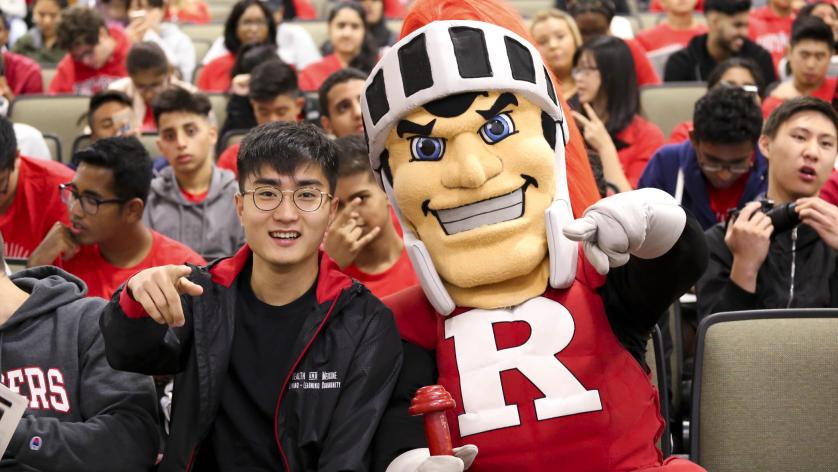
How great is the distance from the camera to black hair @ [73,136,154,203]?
130 inches

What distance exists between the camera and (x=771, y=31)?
6902mm

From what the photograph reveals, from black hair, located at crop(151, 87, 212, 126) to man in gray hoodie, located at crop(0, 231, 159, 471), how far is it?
1.99 m

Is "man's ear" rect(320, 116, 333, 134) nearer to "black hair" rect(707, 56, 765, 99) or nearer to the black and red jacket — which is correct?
"black hair" rect(707, 56, 765, 99)

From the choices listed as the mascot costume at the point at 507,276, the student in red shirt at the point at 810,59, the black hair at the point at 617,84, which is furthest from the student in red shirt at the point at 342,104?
the mascot costume at the point at 507,276

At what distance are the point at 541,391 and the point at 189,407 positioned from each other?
675 mm

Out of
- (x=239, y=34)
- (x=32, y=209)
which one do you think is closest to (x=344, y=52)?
(x=239, y=34)

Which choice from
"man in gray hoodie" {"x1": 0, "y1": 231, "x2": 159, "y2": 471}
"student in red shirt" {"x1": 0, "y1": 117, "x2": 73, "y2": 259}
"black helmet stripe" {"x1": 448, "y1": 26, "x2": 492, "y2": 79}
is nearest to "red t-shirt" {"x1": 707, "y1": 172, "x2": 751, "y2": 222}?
"black helmet stripe" {"x1": 448, "y1": 26, "x2": 492, "y2": 79}

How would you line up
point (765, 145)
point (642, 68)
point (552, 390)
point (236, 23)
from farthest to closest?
point (236, 23) → point (642, 68) → point (765, 145) → point (552, 390)

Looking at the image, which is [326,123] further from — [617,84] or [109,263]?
[109,263]

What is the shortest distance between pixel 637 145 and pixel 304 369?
268 centimetres

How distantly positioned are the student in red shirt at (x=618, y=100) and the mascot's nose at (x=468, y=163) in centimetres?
239

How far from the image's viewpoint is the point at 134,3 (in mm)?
7195

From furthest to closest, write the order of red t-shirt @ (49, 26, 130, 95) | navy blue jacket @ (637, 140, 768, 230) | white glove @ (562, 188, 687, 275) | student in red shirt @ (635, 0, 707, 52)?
student in red shirt @ (635, 0, 707, 52)
red t-shirt @ (49, 26, 130, 95)
navy blue jacket @ (637, 140, 768, 230)
white glove @ (562, 188, 687, 275)

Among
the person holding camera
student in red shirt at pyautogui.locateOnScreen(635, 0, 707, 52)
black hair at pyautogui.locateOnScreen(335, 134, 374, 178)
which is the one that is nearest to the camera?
the person holding camera
